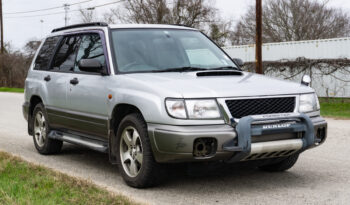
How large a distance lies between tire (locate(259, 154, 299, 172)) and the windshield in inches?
51.7

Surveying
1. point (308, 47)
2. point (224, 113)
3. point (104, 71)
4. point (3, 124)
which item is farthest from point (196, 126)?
point (308, 47)

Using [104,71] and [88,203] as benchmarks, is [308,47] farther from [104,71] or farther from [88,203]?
[88,203]

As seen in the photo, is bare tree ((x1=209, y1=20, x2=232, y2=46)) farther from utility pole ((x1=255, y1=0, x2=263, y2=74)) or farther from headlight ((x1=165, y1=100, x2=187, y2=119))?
headlight ((x1=165, y1=100, x2=187, y2=119))

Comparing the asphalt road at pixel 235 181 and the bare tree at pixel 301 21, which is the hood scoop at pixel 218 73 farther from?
the bare tree at pixel 301 21

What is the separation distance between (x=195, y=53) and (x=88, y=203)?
2671mm

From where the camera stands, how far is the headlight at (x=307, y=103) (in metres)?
5.57

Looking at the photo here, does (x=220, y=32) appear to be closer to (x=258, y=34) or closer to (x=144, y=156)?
(x=258, y=34)

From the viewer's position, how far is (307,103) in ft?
18.5

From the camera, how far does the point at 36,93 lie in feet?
26.2

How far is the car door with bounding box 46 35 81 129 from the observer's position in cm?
711

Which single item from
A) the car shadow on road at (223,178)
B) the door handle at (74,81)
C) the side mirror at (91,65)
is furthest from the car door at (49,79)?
the car shadow on road at (223,178)

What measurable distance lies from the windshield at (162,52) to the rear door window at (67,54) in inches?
38.2

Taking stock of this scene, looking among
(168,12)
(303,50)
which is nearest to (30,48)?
(168,12)

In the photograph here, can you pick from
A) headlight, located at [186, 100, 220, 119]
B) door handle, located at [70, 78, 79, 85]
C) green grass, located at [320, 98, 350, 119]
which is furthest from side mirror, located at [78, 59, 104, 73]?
green grass, located at [320, 98, 350, 119]
